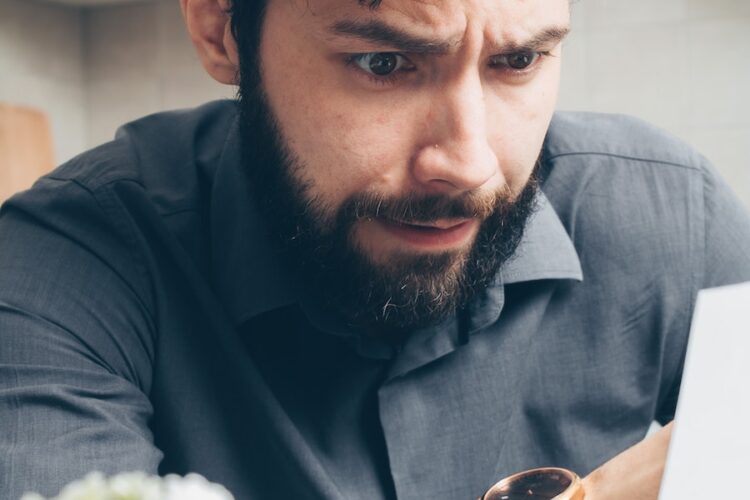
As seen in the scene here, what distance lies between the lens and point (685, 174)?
3.44 ft

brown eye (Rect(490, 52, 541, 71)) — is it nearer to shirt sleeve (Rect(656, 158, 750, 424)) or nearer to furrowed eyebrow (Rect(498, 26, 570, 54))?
furrowed eyebrow (Rect(498, 26, 570, 54))

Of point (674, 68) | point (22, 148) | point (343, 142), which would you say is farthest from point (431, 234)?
point (22, 148)

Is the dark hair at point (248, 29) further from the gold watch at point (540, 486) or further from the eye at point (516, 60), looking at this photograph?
the gold watch at point (540, 486)

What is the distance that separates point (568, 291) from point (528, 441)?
0.16m

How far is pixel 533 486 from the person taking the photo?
2.10 ft

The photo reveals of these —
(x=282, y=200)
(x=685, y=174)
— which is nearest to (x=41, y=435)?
(x=282, y=200)

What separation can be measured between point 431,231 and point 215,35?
332 mm

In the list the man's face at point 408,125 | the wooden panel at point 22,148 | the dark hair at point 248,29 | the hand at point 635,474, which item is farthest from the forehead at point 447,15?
the wooden panel at point 22,148

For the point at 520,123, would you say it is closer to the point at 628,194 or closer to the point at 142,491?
the point at 628,194

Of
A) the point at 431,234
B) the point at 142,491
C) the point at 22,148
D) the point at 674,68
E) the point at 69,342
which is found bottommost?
the point at 22,148

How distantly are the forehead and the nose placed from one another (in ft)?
0.14

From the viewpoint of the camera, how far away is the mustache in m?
0.76

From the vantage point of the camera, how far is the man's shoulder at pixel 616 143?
1.05m

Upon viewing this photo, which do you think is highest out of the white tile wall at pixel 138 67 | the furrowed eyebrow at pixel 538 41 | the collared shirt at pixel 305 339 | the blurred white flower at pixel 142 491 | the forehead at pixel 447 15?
the forehead at pixel 447 15
